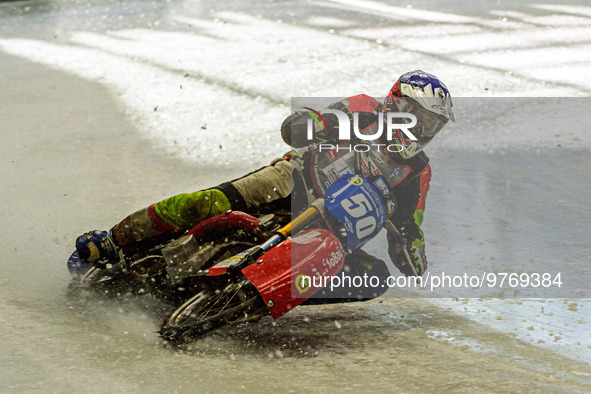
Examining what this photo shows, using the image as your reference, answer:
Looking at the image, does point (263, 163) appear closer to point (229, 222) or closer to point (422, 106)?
point (229, 222)

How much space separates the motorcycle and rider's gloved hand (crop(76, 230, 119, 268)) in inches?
15.2

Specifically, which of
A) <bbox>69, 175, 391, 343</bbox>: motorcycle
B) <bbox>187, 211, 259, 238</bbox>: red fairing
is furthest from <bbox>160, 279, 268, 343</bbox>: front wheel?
<bbox>187, 211, 259, 238</bbox>: red fairing

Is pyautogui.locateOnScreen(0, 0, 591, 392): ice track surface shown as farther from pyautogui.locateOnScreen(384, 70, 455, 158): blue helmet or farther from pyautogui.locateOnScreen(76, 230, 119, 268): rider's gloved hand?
pyautogui.locateOnScreen(384, 70, 455, 158): blue helmet

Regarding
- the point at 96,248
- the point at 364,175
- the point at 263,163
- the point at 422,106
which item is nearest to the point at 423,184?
the point at 364,175

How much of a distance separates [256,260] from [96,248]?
1221 millimetres

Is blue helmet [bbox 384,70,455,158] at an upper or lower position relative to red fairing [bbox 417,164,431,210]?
upper

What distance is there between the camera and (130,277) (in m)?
4.82

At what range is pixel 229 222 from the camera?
14.3 feet

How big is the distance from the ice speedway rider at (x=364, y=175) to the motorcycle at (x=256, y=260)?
158 mm

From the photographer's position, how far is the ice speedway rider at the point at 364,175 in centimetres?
422

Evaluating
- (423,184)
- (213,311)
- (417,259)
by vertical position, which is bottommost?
(213,311)

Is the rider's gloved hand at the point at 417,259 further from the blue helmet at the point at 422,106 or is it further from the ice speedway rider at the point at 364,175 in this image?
the blue helmet at the point at 422,106

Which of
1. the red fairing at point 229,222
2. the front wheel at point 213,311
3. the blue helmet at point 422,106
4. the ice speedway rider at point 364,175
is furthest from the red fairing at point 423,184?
the front wheel at point 213,311

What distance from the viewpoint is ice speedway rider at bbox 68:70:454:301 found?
4.22 m
